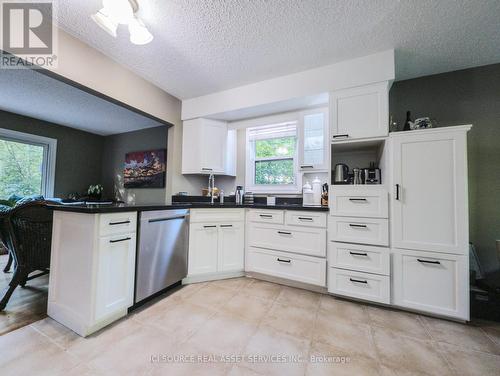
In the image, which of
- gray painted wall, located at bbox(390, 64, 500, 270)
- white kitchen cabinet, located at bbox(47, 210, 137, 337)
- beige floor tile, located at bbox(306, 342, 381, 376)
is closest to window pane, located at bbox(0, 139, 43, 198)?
white kitchen cabinet, located at bbox(47, 210, 137, 337)

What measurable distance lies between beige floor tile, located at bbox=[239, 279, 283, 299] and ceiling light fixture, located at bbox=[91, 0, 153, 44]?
2.51 meters

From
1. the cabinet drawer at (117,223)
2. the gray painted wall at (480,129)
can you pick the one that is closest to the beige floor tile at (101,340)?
the cabinet drawer at (117,223)

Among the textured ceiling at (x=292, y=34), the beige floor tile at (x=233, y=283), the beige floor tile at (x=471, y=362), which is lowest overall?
the beige floor tile at (x=233, y=283)

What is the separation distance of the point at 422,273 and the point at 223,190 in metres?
2.57

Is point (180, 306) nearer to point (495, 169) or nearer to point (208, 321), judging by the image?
point (208, 321)

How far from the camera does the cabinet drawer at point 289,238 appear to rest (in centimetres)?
202

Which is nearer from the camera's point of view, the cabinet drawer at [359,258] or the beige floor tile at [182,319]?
the beige floor tile at [182,319]

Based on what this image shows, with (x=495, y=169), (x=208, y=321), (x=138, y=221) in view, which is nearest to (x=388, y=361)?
(x=208, y=321)

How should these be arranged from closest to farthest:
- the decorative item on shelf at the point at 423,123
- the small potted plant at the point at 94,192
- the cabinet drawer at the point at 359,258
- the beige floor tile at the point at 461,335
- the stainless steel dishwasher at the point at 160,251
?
the beige floor tile at the point at 461,335
the stainless steel dishwasher at the point at 160,251
the cabinet drawer at the point at 359,258
the decorative item on shelf at the point at 423,123
the small potted plant at the point at 94,192

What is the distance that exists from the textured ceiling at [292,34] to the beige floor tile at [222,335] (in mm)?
2459

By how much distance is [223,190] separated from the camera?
322 cm

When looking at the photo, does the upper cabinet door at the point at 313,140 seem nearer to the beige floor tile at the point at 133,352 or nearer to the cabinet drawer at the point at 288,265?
the cabinet drawer at the point at 288,265

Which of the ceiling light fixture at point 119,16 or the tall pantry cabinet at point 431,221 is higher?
the ceiling light fixture at point 119,16

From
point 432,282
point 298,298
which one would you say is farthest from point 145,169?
point 432,282
